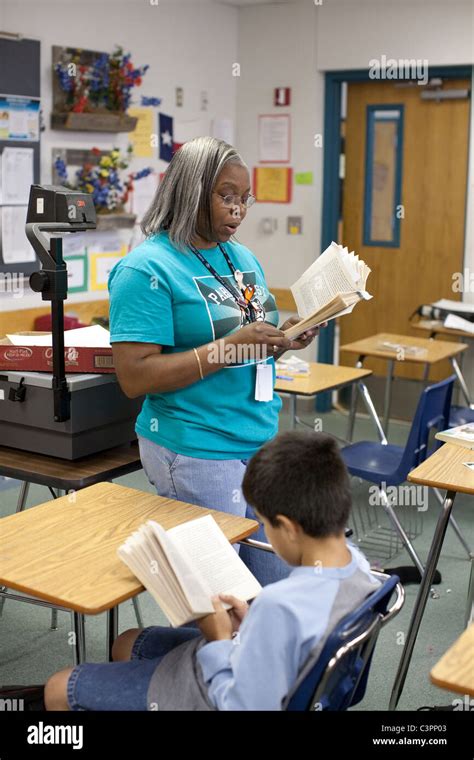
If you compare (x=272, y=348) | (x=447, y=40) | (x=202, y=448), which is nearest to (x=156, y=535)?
(x=202, y=448)

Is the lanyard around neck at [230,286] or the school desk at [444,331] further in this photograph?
the school desk at [444,331]

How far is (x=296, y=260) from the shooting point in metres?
6.32

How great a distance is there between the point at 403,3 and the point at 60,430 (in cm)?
409

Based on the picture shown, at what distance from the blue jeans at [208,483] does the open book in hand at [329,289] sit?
1.20 ft

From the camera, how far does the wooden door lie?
577cm

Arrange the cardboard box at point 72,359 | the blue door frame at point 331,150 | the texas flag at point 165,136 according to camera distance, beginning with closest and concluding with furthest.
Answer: the cardboard box at point 72,359
the texas flag at point 165,136
the blue door frame at point 331,150

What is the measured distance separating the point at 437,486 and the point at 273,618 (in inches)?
45.8

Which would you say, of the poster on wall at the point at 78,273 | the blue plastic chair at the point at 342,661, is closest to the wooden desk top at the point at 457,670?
the blue plastic chair at the point at 342,661

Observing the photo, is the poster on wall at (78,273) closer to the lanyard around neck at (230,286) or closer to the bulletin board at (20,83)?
the bulletin board at (20,83)

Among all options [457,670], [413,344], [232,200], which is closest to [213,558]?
[457,670]

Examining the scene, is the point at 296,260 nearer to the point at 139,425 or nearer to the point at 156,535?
the point at 139,425

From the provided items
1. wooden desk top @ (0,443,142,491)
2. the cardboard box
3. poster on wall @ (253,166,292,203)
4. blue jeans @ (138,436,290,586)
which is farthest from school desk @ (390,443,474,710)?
poster on wall @ (253,166,292,203)

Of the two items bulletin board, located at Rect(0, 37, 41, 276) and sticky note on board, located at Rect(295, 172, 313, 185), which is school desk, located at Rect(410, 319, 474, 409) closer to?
sticky note on board, located at Rect(295, 172, 313, 185)

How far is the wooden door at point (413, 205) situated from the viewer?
5.77m
